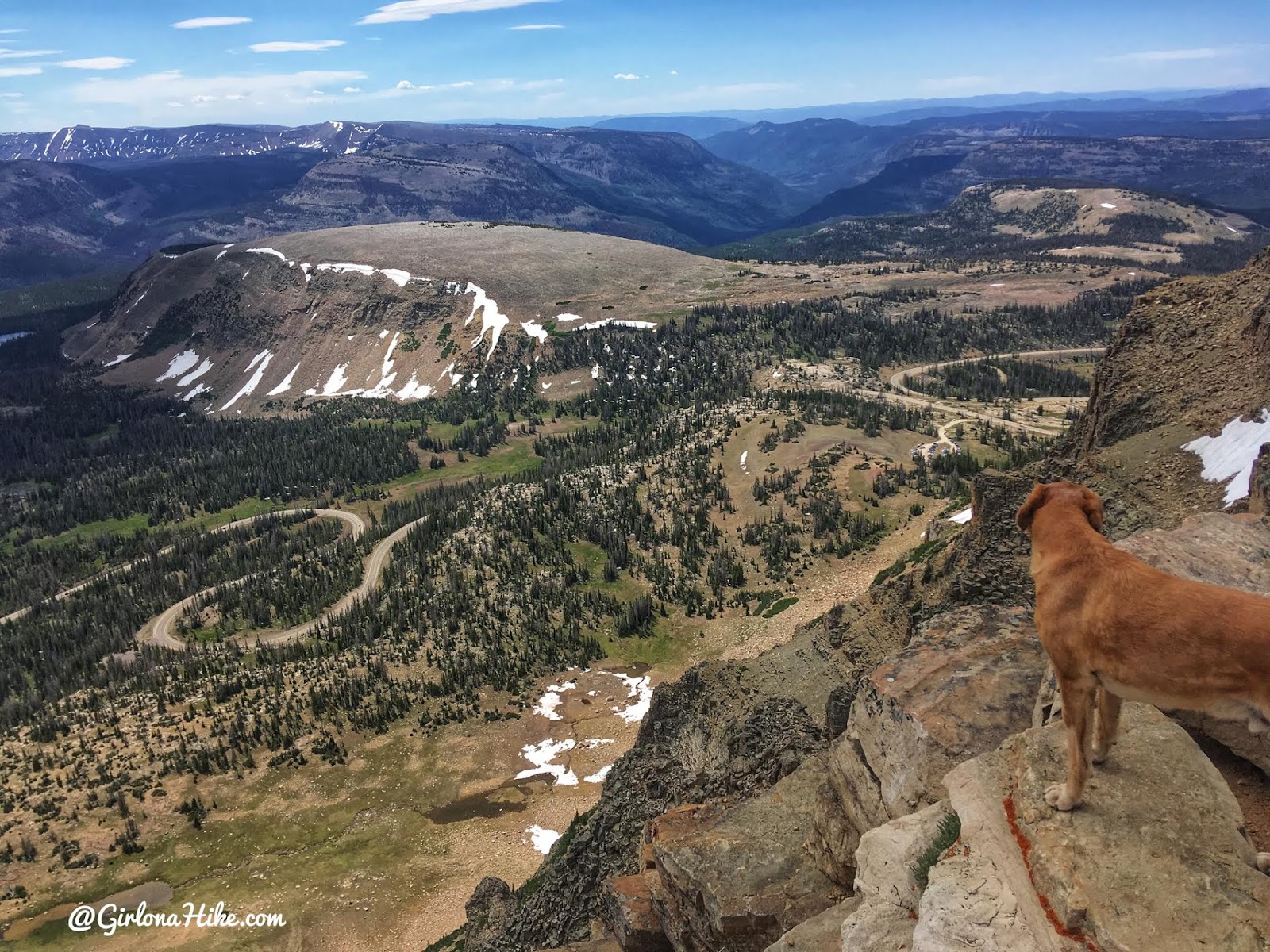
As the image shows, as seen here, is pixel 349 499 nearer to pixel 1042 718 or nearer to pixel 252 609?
pixel 252 609

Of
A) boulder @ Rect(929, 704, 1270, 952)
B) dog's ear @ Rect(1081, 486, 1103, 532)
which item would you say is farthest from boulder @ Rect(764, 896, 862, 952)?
dog's ear @ Rect(1081, 486, 1103, 532)

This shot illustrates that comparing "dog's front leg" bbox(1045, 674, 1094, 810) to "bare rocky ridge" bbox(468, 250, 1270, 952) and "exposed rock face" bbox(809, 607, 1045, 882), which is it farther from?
"exposed rock face" bbox(809, 607, 1045, 882)

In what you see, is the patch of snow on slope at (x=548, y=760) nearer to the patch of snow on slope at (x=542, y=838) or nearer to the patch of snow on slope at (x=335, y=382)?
the patch of snow on slope at (x=542, y=838)

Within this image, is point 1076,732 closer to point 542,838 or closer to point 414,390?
point 542,838

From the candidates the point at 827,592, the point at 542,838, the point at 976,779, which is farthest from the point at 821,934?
the point at 827,592

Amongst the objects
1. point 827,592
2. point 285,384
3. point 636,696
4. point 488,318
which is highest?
point 488,318

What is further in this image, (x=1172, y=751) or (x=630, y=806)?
(x=630, y=806)

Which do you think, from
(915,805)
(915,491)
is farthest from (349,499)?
(915,805)
